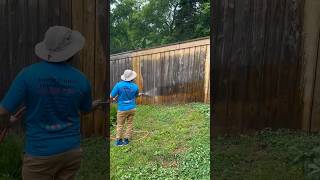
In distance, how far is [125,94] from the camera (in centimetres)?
777

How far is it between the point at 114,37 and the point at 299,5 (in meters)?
21.0

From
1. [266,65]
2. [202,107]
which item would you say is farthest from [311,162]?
[202,107]

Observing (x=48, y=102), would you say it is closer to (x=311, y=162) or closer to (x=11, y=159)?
(x=11, y=159)

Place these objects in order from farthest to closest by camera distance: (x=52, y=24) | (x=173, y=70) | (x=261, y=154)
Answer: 1. (x=173, y=70)
2. (x=52, y=24)
3. (x=261, y=154)

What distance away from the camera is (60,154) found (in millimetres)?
2764

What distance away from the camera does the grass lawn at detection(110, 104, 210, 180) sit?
22.3 feet

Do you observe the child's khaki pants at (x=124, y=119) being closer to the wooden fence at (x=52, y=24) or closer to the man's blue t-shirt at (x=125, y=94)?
the man's blue t-shirt at (x=125, y=94)

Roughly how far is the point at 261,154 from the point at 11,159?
257 centimetres

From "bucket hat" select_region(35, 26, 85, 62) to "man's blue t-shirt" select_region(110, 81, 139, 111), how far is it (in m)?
4.86

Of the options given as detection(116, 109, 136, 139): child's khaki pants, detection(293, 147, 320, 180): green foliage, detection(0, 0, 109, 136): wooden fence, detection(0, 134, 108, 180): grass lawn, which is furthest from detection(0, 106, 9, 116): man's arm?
detection(116, 109, 136, 139): child's khaki pants

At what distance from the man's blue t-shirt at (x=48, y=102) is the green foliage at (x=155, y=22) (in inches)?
622

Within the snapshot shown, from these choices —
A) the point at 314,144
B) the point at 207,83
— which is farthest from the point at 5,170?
the point at 207,83

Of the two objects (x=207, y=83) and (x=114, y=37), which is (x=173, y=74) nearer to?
(x=207, y=83)

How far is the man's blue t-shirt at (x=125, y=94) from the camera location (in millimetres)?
7770
